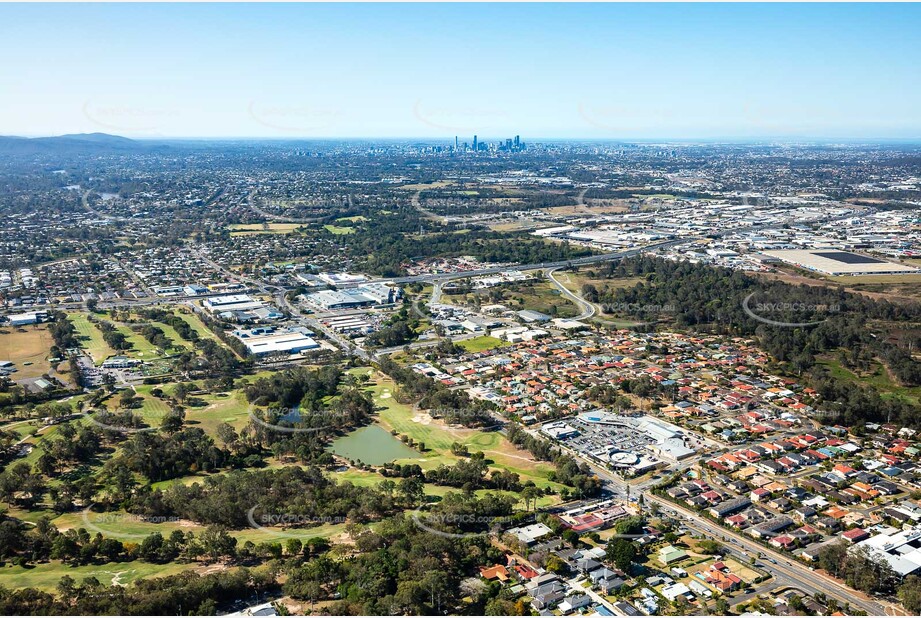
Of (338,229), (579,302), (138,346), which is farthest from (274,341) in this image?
(338,229)

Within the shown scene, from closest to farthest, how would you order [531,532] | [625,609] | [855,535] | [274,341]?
[625,609]
[855,535]
[531,532]
[274,341]

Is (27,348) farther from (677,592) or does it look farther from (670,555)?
(677,592)

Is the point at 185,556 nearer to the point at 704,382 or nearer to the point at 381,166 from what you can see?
the point at 704,382

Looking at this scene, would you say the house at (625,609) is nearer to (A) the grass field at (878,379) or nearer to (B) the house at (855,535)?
(B) the house at (855,535)

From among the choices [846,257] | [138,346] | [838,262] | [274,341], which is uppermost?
[846,257]

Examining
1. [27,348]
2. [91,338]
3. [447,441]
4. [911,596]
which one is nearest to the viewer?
[911,596]

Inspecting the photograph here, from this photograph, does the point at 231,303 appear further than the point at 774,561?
Yes

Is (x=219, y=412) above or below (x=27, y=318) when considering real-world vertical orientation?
below
